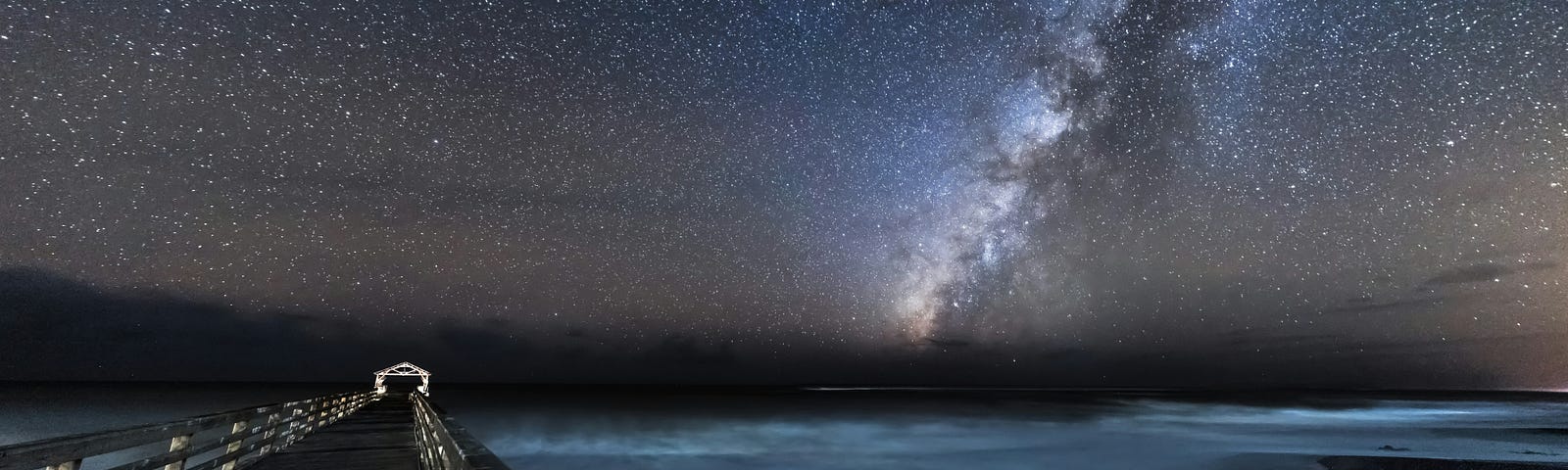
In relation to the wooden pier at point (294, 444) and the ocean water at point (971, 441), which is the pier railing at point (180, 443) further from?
the ocean water at point (971, 441)

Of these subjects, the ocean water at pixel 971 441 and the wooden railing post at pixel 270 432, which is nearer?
the wooden railing post at pixel 270 432

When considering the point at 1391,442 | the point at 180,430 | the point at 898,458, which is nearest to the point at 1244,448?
the point at 1391,442

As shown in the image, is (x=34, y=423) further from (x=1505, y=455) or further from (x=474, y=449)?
(x=1505, y=455)

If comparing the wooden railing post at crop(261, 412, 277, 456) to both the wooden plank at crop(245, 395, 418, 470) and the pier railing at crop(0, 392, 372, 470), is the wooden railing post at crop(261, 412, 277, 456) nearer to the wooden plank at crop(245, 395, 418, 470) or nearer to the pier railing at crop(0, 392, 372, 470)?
the pier railing at crop(0, 392, 372, 470)

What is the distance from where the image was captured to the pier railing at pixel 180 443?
514 centimetres

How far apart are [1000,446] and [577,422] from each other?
3226 centimetres

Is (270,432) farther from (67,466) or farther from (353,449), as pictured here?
(67,466)

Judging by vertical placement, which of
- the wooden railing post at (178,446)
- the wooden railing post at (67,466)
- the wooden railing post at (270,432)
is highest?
the wooden railing post at (67,466)

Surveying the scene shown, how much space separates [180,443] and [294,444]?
7.34 metres

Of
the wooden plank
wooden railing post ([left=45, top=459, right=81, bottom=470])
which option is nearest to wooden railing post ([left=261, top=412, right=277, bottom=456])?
the wooden plank

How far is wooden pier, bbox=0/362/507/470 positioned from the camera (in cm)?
513

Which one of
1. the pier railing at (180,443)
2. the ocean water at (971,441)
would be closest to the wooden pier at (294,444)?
the pier railing at (180,443)

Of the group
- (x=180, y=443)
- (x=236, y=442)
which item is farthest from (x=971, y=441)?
(x=180, y=443)

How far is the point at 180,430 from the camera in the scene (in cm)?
746
